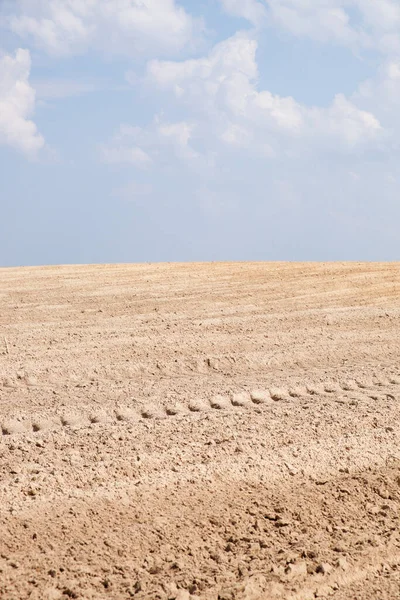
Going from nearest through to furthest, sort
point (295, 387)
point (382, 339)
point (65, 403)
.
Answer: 1. point (65, 403)
2. point (295, 387)
3. point (382, 339)

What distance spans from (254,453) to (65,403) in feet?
6.20

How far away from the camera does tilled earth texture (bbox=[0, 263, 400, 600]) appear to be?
3.42 meters

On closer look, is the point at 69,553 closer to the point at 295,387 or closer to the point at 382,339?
the point at 295,387

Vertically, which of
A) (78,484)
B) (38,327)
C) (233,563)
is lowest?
(233,563)

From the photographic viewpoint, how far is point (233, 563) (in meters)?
3.49

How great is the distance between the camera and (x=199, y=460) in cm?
446

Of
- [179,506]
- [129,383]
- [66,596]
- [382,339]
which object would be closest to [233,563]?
[179,506]

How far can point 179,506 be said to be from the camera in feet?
13.0

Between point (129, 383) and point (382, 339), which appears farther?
point (382, 339)

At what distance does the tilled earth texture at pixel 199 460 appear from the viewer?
135 inches

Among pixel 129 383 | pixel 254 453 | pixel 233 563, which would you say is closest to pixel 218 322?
pixel 129 383

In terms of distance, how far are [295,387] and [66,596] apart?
3.42 metres

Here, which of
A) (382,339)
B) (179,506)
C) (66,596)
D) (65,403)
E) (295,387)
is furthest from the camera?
(382,339)

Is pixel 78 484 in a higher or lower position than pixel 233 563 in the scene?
higher
